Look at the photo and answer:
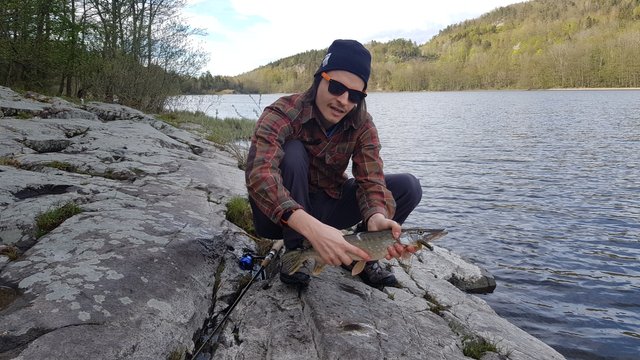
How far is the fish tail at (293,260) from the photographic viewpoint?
130 inches

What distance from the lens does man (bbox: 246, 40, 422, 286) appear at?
10.4 feet

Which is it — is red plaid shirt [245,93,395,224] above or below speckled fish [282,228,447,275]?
above

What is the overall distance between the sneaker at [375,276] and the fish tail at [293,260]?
1157mm

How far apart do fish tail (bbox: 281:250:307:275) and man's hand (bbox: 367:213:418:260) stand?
0.65m

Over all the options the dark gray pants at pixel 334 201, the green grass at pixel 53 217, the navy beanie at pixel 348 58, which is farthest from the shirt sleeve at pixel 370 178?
the green grass at pixel 53 217

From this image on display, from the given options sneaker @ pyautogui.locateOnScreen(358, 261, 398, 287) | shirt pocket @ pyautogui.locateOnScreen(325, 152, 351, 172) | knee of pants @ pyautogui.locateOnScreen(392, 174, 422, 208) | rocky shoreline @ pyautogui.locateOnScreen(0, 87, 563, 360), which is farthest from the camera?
sneaker @ pyautogui.locateOnScreen(358, 261, 398, 287)

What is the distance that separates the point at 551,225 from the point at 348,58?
318 inches

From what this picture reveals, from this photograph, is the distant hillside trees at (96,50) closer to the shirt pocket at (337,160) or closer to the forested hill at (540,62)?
the shirt pocket at (337,160)

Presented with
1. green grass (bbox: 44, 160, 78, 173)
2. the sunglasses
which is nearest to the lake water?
the sunglasses

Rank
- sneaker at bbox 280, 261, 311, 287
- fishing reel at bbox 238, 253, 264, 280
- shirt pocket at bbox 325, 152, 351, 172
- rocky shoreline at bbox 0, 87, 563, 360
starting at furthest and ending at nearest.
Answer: fishing reel at bbox 238, 253, 264, 280
shirt pocket at bbox 325, 152, 351, 172
sneaker at bbox 280, 261, 311, 287
rocky shoreline at bbox 0, 87, 563, 360

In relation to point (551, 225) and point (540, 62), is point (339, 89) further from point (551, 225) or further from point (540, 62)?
point (540, 62)

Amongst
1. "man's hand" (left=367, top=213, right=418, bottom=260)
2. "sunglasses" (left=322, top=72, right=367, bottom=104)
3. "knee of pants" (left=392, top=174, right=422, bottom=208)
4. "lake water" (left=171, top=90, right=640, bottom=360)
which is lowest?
"lake water" (left=171, top=90, right=640, bottom=360)

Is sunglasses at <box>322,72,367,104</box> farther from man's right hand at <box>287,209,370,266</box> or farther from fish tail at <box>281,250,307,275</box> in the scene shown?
fish tail at <box>281,250,307,275</box>

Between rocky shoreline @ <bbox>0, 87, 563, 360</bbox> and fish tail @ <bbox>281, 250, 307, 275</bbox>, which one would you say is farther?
fish tail @ <bbox>281, 250, 307, 275</bbox>
